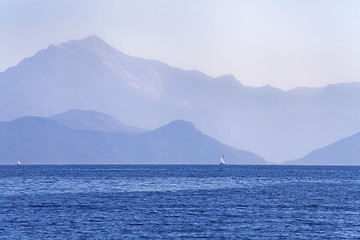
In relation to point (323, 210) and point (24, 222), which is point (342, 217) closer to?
point (323, 210)

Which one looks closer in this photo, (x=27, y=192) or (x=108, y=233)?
(x=108, y=233)

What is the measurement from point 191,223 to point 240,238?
37.6ft

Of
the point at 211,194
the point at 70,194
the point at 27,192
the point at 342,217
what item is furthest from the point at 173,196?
the point at 342,217

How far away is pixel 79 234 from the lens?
2771 inches

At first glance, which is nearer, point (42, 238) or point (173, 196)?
point (42, 238)

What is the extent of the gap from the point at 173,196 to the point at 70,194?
19.2m

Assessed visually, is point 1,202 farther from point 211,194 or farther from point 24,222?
point 211,194

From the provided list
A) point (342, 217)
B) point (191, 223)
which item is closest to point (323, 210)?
point (342, 217)

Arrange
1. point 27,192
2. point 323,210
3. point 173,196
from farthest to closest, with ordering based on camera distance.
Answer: point 27,192 < point 173,196 < point 323,210

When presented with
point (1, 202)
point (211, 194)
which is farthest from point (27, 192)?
point (211, 194)

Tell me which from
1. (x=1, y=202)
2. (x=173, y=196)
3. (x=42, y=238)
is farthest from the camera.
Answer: (x=173, y=196)

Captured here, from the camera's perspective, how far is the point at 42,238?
68.1 meters

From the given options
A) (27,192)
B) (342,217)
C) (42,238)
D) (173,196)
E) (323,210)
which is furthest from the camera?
(27,192)

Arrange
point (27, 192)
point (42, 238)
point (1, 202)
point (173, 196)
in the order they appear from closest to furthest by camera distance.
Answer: point (42, 238), point (1, 202), point (173, 196), point (27, 192)
